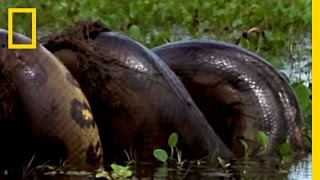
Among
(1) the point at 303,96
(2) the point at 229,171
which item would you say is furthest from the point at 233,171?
(1) the point at 303,96

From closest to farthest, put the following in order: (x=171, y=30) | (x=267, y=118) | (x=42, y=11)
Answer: (x=267, y=118), (x=171, y=30), (x=42, y=11)

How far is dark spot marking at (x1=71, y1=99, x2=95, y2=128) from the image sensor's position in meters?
5.77

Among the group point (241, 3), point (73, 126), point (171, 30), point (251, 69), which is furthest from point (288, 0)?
point (73, 126)

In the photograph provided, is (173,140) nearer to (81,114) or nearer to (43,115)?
(81,114)

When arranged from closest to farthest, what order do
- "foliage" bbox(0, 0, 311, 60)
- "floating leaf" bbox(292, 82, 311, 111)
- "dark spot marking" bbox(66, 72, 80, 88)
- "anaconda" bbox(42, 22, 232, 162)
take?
"dark spot marking" bbox(66, 72, 80, 88), "anaconda" bbox(42, 22, 232, 162), "floating leaf" bbox(292, 82, 311, 111), "foliage" bbox(0, 0, 311, 60)

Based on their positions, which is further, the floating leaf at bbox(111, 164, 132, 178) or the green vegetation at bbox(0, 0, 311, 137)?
the green vegetation at bbox(0, 0, 311, 137)

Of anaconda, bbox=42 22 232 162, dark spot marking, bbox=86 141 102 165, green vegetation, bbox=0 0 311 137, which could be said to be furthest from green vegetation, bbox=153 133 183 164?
green vegetation, bbox=0 0 311 137

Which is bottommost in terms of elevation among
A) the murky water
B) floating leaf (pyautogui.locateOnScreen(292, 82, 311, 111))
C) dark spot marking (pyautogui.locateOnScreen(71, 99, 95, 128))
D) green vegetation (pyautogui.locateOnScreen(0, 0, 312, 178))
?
the murky water

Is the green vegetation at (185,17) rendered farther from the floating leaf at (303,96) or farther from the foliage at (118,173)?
the foliage at (118,173)

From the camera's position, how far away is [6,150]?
18.8 feet

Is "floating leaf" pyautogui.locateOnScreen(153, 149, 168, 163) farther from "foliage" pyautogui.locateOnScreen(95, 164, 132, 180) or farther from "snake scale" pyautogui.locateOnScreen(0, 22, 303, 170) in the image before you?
"foliage" pyautogui.locateOnScreen(95, 164, 132, 180)

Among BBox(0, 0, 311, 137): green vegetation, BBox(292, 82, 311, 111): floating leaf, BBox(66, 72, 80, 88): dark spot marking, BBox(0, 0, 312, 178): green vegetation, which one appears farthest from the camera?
BBox(0, 0, 311, 137): green vegetation

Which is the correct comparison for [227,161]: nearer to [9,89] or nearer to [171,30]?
[9,89]

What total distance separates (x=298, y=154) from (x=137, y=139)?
1.01 meters
